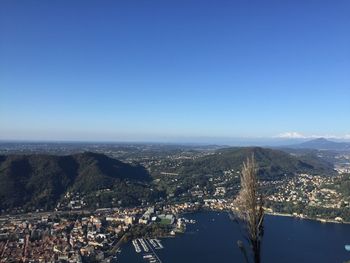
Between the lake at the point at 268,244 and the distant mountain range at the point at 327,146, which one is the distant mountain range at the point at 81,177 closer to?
the lake at the point at 268,244

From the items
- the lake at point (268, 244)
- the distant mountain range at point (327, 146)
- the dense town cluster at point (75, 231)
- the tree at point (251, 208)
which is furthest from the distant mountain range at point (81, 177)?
the distant mountain range at point (327, 146)

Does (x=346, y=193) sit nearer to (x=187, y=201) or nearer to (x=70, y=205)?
(x=187, y=201)

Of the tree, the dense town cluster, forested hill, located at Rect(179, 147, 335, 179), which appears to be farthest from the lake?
forested hill, located at Rect(179, 147, 335, 179)

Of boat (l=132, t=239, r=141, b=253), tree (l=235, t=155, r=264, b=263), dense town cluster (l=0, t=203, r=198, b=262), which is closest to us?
tree (l=235, t=155, r=264, b=263)

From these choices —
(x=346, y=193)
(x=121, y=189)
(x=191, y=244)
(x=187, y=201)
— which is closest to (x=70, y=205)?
(x=121, y=189)

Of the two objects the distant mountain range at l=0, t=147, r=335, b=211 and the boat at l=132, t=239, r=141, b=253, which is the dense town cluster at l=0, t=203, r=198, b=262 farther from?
the distant mountain range at l=0, t=147, r=335, b=211

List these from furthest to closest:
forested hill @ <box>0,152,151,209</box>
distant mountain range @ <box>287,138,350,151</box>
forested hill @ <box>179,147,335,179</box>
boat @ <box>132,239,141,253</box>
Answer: distant mountain range @ <box>287,138,350,151</box> → forested hill @ <box>179,147,335,179</box> → forested hill @ <box>0,152,151,209</box> → boat @ <box>132,239,141,253</box>
